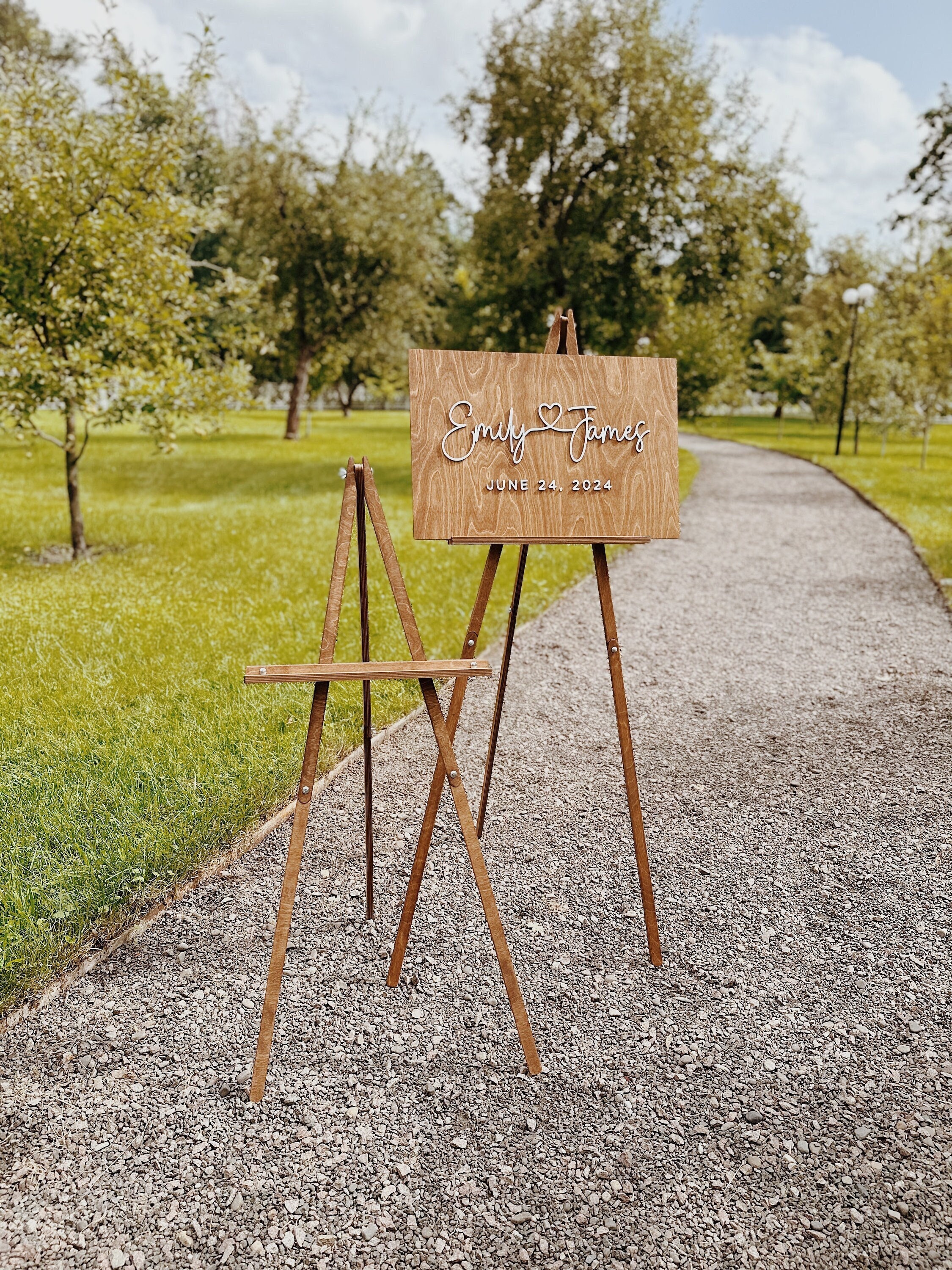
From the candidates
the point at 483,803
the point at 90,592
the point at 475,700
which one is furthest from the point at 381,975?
the point at 90,592

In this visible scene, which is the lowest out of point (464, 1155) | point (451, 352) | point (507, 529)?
point (464, 1155)

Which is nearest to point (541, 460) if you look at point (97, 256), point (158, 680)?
point (158, 680)

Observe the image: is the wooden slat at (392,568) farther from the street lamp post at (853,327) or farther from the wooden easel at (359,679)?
the street lamp post at (853,327)

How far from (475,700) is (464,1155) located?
3946 mm

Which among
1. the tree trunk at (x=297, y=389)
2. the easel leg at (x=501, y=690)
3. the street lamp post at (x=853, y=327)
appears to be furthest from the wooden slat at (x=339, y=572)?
the tree trunk at (x=297, y=389)

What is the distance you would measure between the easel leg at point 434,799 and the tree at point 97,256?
714 centimetres

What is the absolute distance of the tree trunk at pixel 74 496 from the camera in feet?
34.8

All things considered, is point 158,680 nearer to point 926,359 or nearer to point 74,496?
point 74,496

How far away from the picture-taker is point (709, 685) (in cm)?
688

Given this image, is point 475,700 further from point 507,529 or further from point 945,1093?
point 945,1093

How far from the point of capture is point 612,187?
17.7m

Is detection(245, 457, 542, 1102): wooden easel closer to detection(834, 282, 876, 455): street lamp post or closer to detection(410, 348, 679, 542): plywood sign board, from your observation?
detection(410, 348, 679, 542): plywood sign board

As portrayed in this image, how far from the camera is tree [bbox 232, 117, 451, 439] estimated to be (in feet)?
78.8

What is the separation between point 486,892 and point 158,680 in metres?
4.07
